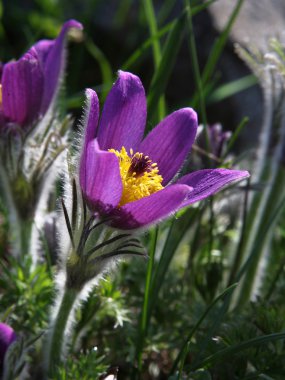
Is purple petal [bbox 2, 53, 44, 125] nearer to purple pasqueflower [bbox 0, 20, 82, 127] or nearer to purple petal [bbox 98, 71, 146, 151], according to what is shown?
purple pasqueflower [bbox 0, 20, 82, 127]

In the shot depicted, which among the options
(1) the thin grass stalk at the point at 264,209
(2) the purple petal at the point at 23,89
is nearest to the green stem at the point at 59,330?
(2) the purple petal at the point at 23,89

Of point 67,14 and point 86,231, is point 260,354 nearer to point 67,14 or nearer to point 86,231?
point 86,231

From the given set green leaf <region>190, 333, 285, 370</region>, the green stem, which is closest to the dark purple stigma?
the green stem

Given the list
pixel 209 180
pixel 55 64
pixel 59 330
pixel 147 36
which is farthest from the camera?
pixel 147 36

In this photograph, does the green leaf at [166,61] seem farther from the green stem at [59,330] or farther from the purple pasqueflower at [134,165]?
the green stem at [59,330]

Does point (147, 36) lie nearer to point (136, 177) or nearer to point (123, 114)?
point (123, 114)

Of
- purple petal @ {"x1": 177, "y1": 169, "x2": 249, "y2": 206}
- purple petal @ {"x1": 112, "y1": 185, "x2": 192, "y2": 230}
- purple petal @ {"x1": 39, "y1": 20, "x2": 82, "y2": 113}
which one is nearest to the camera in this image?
purple petal @ {"x1": 112, "y1": 185, "x2": 192, "y2": 230}

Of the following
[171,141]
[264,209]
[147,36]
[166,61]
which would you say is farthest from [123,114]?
[147,36]
